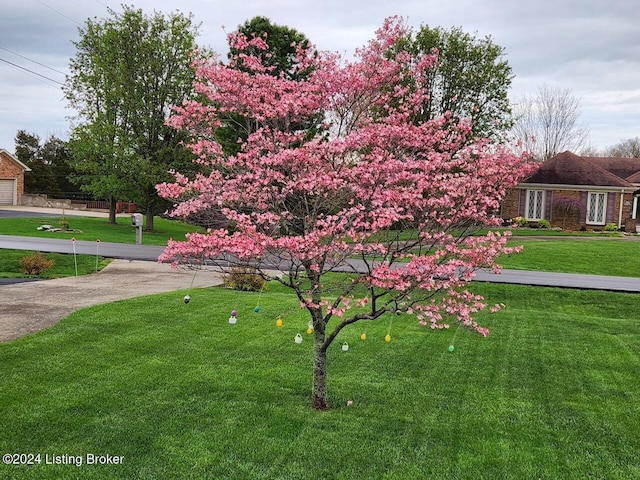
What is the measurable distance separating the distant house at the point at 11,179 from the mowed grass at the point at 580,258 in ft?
136

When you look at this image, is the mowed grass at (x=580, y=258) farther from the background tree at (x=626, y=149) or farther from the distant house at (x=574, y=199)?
the background tree at (x=626, y=149)

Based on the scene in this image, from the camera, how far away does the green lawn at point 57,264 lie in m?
16.1

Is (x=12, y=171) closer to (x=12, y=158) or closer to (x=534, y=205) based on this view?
(x=12, y=158)

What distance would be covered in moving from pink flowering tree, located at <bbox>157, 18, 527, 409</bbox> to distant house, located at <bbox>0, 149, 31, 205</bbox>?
4629cm

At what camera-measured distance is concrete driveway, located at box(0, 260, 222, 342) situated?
32.0ft

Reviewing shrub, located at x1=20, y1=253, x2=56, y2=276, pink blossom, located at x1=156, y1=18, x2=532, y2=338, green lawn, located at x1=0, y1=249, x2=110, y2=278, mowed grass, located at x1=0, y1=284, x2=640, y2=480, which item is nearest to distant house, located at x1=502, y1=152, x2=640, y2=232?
green lawn, located at x1=0, y1=249, x2=110, y2=278

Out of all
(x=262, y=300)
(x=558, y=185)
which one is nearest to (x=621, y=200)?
(x=558, y=185)

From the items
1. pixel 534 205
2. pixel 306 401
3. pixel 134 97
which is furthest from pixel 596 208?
pixel 306 401

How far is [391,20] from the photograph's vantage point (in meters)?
6.66

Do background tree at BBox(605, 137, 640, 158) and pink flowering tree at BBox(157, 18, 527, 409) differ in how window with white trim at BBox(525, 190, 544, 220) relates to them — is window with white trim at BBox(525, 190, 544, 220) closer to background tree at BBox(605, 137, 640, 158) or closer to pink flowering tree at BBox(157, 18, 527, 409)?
pink flowering tree at BBox(157, 18, 527, 409)

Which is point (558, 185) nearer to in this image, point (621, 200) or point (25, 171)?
point (621, 200)

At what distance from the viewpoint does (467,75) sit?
32062 millimetres

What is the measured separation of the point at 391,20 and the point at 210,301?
7797 mm

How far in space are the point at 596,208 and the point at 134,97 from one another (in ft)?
95.1
